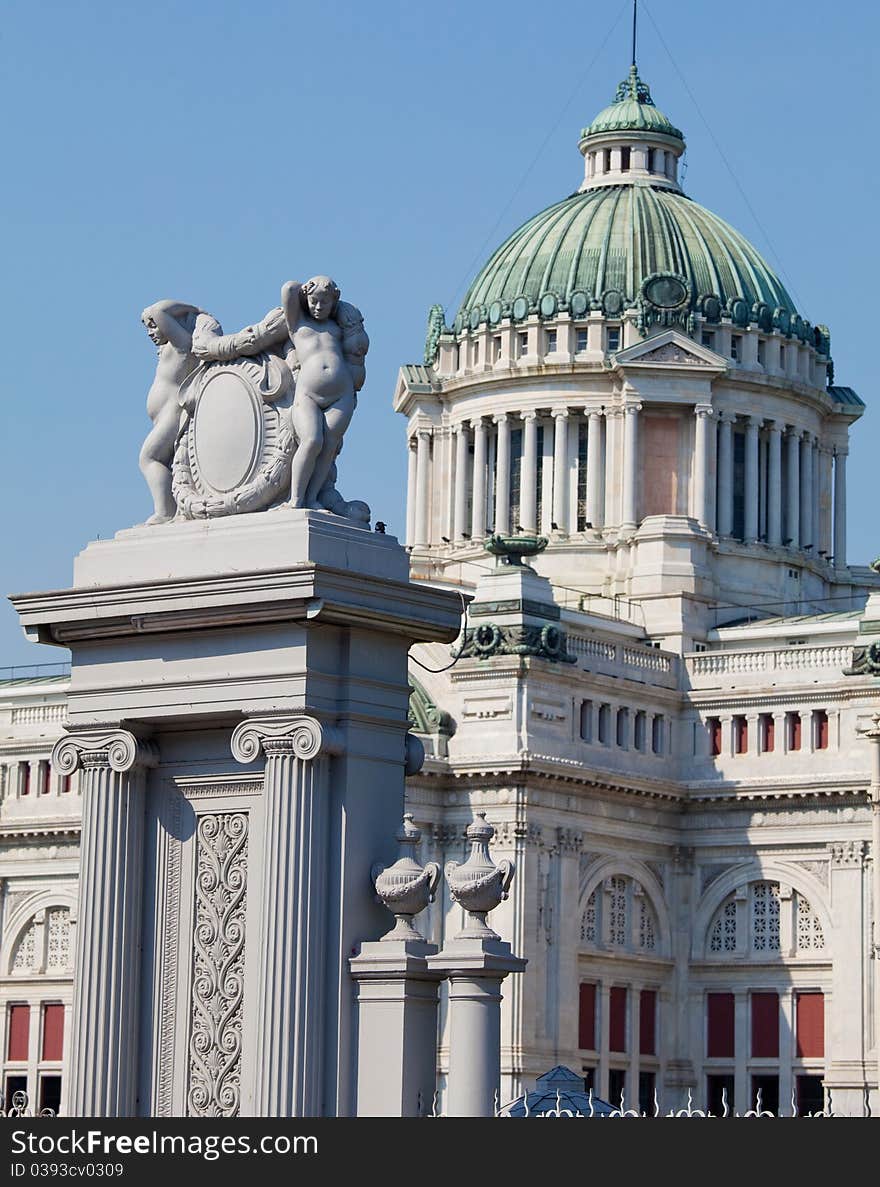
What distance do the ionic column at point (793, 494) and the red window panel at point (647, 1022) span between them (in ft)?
65.0

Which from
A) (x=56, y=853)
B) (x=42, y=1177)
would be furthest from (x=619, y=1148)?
(x=56, y=853)

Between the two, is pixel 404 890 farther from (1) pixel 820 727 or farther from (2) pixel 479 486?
(2) pixel 479 486

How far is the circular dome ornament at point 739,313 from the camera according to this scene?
10919 centimetres

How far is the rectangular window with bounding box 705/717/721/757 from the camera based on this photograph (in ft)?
316

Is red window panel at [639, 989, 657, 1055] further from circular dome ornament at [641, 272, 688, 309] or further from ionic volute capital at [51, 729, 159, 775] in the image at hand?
ionic volute capital at [51, 729, 159, 775]

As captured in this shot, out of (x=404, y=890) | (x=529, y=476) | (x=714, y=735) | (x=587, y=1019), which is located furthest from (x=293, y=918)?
(x=529, y=476)

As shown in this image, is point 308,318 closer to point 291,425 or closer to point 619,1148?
point 291,425

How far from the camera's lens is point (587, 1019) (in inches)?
3654

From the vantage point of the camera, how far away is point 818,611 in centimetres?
10756

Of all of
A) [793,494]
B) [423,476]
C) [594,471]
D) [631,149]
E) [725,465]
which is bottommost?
[793,494]

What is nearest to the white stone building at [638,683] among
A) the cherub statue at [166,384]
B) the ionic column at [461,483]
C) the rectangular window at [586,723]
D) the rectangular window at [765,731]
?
the rectangular window at [765,731]

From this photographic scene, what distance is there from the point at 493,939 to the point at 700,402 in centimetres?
8392

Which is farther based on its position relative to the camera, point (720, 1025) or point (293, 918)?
point (720, 1025)

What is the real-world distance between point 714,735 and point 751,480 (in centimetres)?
1494
